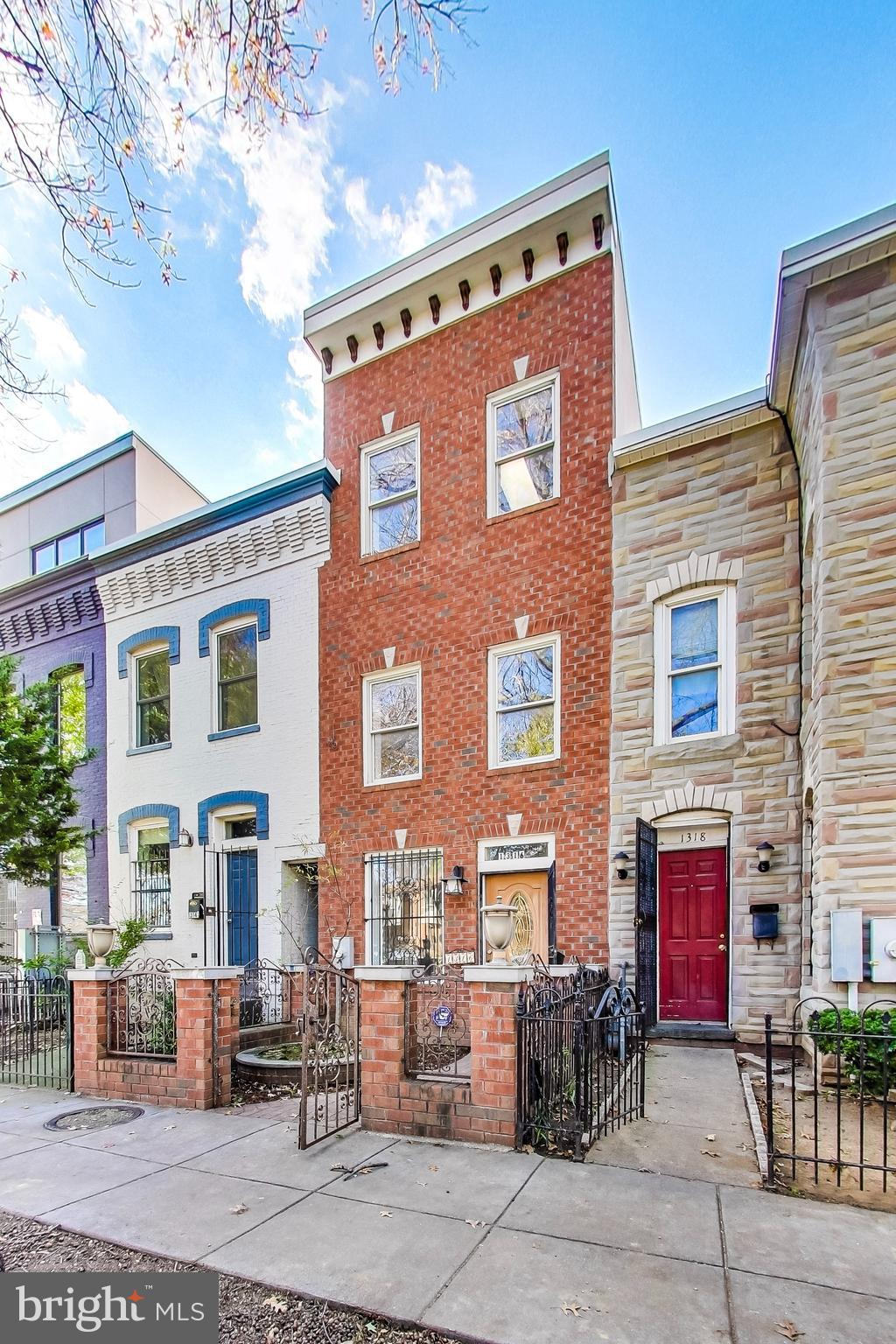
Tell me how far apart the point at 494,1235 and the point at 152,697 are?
11.9 m

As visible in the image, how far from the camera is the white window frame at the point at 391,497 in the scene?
11.5 metres

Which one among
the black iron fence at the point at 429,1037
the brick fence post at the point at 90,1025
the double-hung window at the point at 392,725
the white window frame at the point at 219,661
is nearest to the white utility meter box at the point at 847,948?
the black iron fence at the point at 429,1037

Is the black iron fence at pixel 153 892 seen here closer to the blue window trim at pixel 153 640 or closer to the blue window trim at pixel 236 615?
the blue window trim at pixel 153 640

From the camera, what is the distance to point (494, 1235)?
404 cm

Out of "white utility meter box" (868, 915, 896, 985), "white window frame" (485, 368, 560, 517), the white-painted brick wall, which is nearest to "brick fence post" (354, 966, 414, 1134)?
"white utility meter box" (868, 915, 896, 985)

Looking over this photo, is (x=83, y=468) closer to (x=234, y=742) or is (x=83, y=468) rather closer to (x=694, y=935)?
(x=234, y=742)

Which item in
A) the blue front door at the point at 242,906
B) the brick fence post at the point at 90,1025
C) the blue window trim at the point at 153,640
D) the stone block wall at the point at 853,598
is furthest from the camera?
the blue window trim at the point at 153,640

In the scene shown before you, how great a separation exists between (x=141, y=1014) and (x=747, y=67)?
10382 millimetres

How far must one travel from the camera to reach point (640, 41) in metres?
5.12

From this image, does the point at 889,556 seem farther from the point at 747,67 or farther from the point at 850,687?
the point at 747,67

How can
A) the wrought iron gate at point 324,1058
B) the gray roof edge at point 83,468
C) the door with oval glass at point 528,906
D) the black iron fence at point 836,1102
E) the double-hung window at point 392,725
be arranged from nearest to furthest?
1. the black iron fence at point 836,1102
2. the wrought iron gate at point 324,1058
3. the door with oval glass at point 528,906
4. the double-hung window at point 392,725
5. the gray roof edge at point 83,468

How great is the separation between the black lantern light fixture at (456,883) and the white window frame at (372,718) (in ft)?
4.77

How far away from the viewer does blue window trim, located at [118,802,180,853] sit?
13.0 meters

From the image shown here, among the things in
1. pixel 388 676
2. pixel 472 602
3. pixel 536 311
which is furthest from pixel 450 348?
pixel 388 676
